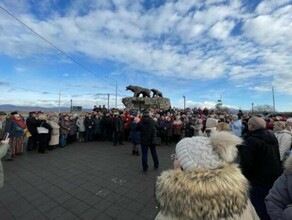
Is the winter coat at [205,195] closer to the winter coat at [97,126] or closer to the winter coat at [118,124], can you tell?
the winter coat at [118,124]

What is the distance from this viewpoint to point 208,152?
5.23ft

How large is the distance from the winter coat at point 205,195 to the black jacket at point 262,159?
177cm

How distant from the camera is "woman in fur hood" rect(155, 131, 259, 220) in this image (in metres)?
1.41

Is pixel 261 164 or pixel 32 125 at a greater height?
pixel 32 125

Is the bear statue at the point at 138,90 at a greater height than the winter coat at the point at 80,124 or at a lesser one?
greater

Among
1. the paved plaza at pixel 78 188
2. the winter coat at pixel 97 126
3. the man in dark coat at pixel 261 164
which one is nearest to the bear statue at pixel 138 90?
the winter coat at pixel 97 126

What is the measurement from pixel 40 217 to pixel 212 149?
3.76 metres

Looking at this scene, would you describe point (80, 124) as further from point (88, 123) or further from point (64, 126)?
point (64, 126)

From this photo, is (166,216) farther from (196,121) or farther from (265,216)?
(196,121)

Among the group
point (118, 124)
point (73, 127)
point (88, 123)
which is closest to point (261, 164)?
point (118, 124)

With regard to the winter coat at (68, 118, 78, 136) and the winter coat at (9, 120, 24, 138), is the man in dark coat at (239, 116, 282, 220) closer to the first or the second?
the winter coat at (9, 120, 24, 138)

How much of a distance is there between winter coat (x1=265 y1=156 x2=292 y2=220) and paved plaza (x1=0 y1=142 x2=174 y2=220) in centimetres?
258

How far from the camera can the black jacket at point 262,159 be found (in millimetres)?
3100

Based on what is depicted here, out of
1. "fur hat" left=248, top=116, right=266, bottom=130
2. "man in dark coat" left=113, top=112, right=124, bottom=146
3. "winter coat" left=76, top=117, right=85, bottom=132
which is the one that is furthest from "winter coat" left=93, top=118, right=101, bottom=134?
"fur hat" left=248, top=116, right=266, bottom=130
